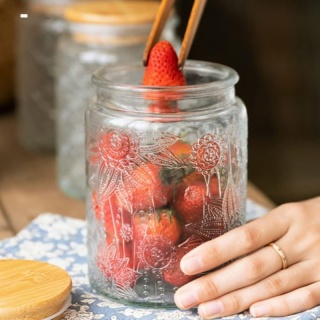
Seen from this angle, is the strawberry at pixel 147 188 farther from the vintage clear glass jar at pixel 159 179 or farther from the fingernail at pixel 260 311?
the fingernail at pixel 260 311

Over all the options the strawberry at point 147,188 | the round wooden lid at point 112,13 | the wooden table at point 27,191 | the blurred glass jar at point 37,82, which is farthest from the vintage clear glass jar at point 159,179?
the blurred glass jar at point 37,82

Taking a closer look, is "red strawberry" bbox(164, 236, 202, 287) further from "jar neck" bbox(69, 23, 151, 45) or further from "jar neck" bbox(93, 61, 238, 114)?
"jar neck" bbox(69, 23, 151, 45)

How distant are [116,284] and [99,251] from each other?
4 centimetres

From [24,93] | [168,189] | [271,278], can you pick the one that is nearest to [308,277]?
[271,278]

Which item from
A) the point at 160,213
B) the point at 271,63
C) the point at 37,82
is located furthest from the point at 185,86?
the point at 271,63

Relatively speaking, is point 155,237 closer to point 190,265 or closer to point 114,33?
point 190,265

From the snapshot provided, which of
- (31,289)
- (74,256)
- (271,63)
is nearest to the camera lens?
(31,289)

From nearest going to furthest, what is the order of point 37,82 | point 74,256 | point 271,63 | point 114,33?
point 74,256, point 114,33, point 37,82, point 271,63

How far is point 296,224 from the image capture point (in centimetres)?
83

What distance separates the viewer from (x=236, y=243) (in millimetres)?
801

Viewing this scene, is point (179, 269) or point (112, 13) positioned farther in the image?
point (112, 13)

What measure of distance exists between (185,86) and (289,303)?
0.72ft

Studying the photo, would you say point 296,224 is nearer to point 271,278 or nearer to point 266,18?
point 271,278

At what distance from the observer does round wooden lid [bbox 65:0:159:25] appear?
1.20m
